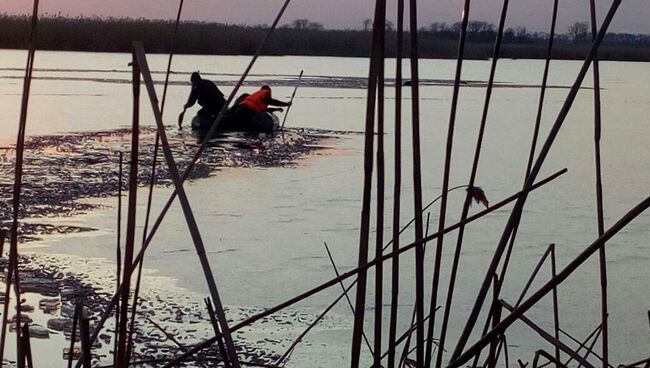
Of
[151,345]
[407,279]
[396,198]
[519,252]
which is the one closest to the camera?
[396,198]

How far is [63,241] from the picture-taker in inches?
189

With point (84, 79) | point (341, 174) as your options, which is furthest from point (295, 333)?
point (84, 79)

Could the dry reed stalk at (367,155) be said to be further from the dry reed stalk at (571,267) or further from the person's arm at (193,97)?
the person's arm at (193,97)

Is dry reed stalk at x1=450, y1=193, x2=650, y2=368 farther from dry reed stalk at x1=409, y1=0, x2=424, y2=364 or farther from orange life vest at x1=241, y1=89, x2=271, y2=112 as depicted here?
orange life vest at x1=241, y1=89, x2=271, y2=112

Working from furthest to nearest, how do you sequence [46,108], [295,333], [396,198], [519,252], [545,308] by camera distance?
[46,108] < [519,252] < [545,308] < [295,333] < [396,198]

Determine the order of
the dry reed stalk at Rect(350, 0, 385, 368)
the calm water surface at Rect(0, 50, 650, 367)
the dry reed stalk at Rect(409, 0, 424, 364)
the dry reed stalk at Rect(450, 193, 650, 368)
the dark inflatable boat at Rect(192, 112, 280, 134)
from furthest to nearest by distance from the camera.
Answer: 1. the dark inflatable boat at Rect(192, 112, 280, 134)
2. the calm water surface at Rect(0, 50, 650, 367)
3. the dry reed stalk at Rect(409, 0, 424, 364)
4. the dry reed stalk at Rect(350, 0, 385, 368)
5. the dry reed stalk at Rect(450, 193, 650, 368)

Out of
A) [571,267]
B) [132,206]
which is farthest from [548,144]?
[132,206]

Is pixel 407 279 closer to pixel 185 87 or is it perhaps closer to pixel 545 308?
pixel 545 308

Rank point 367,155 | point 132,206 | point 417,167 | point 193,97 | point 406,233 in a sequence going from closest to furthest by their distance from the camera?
point 132,206 < point 367,155 < point 417,167 < point 406,233 < point 193,97

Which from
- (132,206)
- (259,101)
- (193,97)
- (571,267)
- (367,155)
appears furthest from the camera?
(259,101)

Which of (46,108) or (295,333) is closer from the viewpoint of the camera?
(295,333)

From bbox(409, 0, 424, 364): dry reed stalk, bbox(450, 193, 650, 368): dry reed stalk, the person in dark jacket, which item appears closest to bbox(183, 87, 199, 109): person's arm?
the person in dark jacket

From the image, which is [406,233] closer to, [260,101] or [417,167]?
[417,167]

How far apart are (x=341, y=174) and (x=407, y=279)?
324 cm
